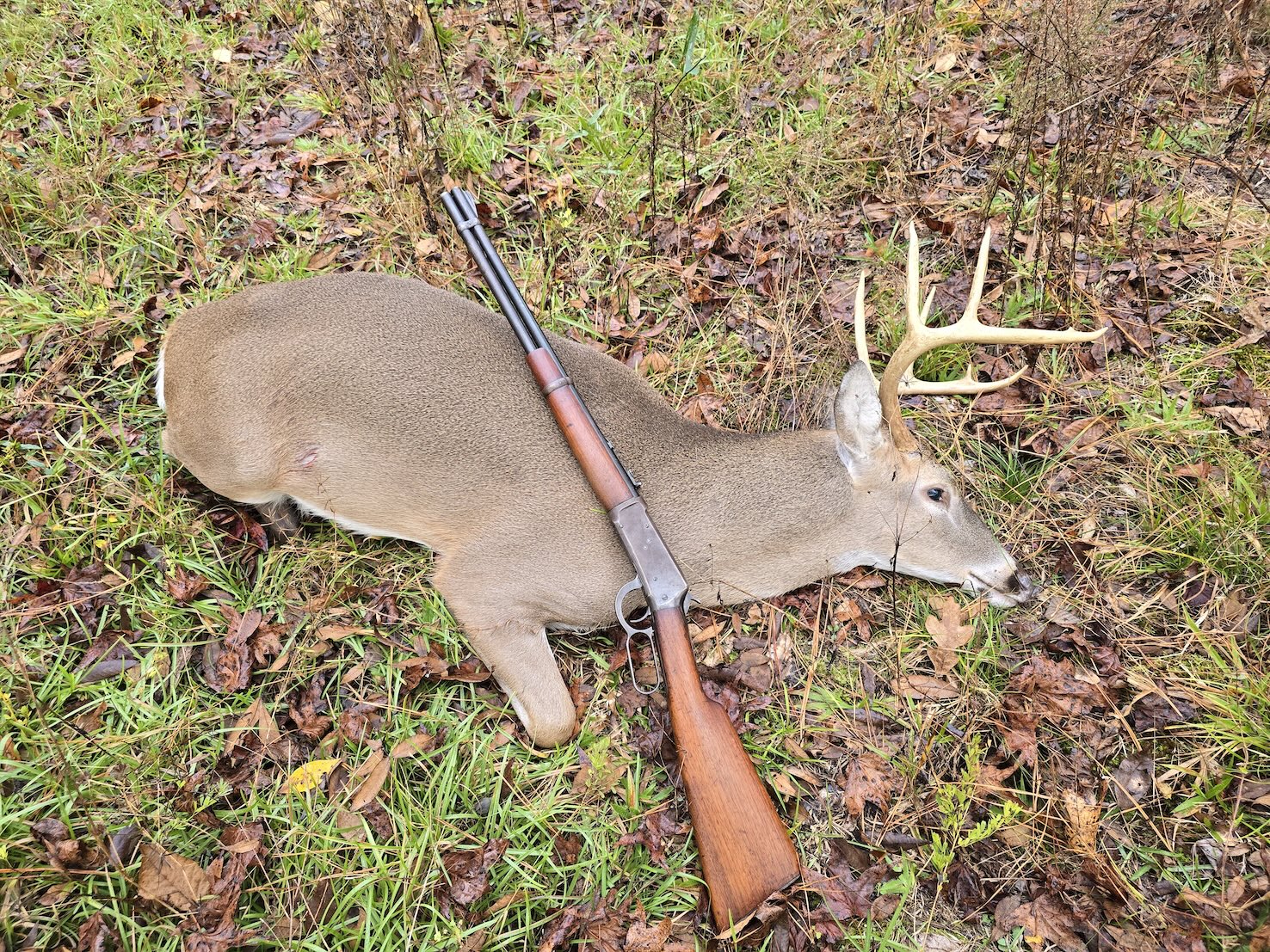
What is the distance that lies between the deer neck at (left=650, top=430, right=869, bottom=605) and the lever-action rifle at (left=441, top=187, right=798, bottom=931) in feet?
0.96

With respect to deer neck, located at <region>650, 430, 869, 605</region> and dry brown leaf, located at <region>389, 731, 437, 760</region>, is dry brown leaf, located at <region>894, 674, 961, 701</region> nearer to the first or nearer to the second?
deer neck, located at <region>650, 430, 869, 605</region>

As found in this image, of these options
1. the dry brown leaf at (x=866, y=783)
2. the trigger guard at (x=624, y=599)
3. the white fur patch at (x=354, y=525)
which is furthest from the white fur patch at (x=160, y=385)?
the dry brown leaf at (x=866, y=783)

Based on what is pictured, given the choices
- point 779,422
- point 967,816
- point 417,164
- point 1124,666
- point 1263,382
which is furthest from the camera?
point 417,164

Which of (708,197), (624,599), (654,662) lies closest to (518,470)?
(624,599)

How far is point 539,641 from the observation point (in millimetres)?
3416

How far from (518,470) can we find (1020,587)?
7.36 ft

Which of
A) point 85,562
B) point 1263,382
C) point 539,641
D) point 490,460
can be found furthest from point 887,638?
point 85,562

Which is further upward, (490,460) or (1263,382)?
(490,460)

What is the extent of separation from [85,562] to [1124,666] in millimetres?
4586

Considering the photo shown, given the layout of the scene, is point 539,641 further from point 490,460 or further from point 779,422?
point 779,422

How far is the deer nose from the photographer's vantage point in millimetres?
3484

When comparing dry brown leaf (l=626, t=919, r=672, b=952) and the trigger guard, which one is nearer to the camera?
dry brown leaf (l=626, t=919, r=672, b=952)

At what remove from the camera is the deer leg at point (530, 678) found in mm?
3262

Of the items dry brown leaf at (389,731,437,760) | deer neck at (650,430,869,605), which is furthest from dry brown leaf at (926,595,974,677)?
dry brown leaf at (389,731,437,760)
